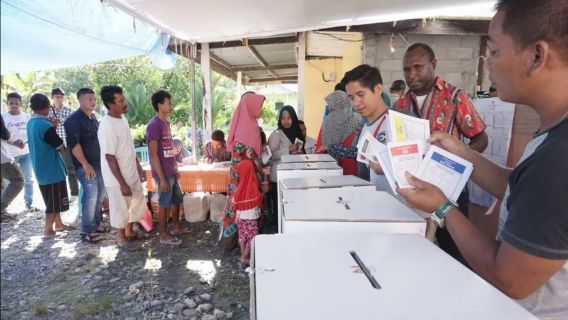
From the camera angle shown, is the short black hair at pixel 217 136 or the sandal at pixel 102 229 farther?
the short black hair at pixel 217 136

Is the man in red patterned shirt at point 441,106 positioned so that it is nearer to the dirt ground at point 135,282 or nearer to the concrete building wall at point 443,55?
the dirt ground at point 135,282

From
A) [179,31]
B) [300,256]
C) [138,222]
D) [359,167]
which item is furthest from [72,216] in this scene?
[300,256]

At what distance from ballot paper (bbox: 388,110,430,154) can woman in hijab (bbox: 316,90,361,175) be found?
1.80 metres

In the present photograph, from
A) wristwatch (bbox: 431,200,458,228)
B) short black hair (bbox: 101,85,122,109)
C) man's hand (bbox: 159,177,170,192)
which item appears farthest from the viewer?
man's hand (bbox: 159,177,170,192)

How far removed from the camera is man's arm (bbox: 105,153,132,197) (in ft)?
10.1

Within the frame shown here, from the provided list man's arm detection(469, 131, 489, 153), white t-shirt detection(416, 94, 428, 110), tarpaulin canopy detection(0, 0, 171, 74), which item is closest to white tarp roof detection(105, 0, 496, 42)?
tarpaulin canopy detection(0, 0, 171, 74)

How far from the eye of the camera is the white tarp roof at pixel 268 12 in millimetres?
2576

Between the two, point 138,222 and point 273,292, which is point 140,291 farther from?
point 273,292

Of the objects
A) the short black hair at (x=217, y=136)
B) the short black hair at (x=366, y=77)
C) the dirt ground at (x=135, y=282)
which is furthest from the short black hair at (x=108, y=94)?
the short black hair at (x=366, y=77)

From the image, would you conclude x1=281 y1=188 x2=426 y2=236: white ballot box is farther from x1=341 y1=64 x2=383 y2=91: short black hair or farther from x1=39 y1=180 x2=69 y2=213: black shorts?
x1=39 y1=180 x2=69 y2=213: black shorts

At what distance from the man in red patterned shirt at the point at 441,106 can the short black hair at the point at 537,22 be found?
45.1 inches

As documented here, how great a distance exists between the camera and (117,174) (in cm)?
313

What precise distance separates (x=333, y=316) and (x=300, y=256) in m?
0.24

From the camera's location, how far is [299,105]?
16.2ft
